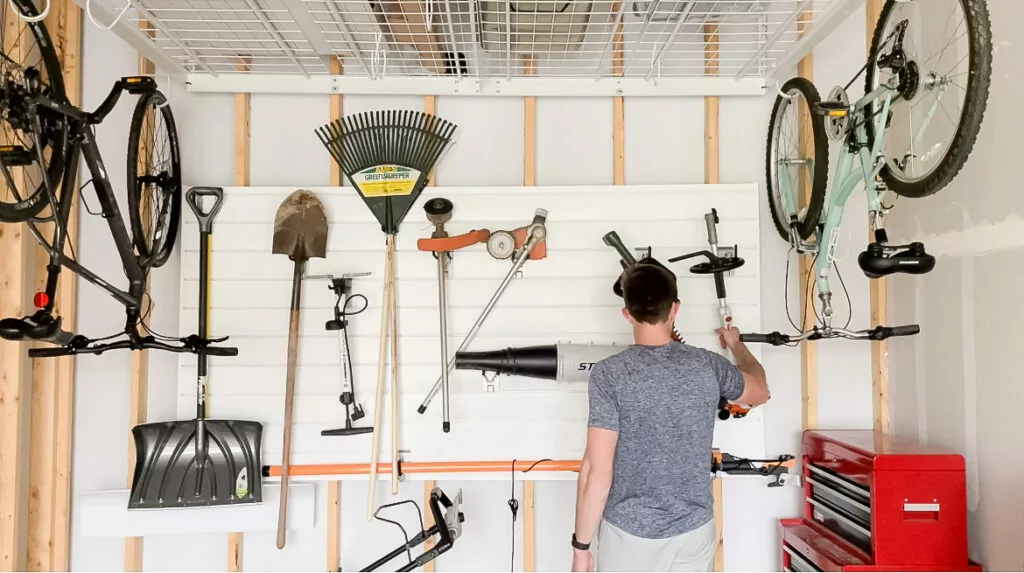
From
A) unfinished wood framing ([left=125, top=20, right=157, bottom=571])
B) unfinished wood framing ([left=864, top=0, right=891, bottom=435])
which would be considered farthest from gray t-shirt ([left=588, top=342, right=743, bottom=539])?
unfinished wood framing ([left=125, top=20, right=157, bottom=571])

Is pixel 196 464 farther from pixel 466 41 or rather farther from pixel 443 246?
pixel 466 41

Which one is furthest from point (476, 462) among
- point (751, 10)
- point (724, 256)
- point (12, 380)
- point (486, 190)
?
point (751, 10)

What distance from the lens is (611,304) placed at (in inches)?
101

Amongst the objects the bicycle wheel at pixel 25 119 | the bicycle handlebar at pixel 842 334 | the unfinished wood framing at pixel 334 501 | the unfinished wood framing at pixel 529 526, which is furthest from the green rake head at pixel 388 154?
the bicycle handlebar at pixel 842 334

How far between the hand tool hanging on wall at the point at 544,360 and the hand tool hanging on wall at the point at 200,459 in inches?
38.1

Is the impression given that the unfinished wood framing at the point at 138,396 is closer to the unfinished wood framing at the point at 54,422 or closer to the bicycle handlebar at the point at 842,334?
the unfinished wood framing at the point at 54,422

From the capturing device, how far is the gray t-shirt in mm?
1891

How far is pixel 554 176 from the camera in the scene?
276 cm

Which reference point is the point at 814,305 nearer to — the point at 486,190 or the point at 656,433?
the point at 656,433

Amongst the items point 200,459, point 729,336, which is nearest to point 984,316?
point 729,336

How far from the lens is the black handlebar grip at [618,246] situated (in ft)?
8.16

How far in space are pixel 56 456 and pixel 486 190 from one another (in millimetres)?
2006

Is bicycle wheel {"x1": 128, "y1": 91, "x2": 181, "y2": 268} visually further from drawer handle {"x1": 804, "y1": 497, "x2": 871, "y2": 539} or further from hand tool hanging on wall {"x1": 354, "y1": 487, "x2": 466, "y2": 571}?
drawer handle {"x1": 804, "y1": 497, "x2": 871, "y2": 539}

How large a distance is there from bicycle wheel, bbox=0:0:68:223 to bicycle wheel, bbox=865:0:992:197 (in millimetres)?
2711
